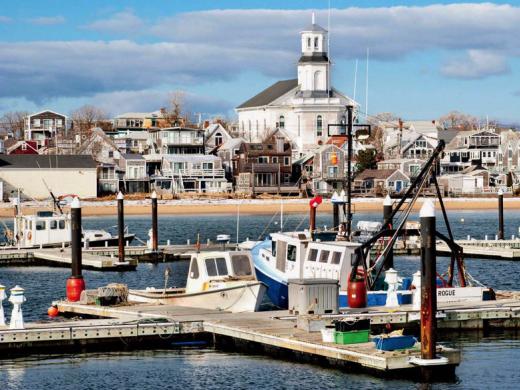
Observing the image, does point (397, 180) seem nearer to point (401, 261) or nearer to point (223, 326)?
point (401, 261)

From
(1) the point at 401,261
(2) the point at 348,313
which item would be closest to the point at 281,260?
(2) the point at 348,313

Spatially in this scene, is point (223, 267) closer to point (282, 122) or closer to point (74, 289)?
point (74, 289)

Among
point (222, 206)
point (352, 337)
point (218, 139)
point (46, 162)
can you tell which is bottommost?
point (352, 337)

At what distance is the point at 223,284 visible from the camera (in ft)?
114

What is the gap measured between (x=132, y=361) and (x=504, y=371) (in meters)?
9.61

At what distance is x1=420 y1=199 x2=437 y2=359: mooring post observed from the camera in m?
26.7

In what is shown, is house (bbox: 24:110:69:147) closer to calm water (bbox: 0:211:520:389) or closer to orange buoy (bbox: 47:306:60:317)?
orange buoy (bbox: 47:306:60:317)

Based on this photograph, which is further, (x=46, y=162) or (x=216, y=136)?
(x=216, y=136)

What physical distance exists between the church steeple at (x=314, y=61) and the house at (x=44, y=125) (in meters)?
36.1

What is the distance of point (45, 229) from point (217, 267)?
93.0 ft

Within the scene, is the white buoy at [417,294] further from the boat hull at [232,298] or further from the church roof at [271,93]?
the church roof at [271,93]

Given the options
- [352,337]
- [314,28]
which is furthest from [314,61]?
[352,337]

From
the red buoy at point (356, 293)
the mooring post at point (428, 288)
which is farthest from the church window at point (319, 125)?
the mooring post at point (428, 288)

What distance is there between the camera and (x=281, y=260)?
124 feet
